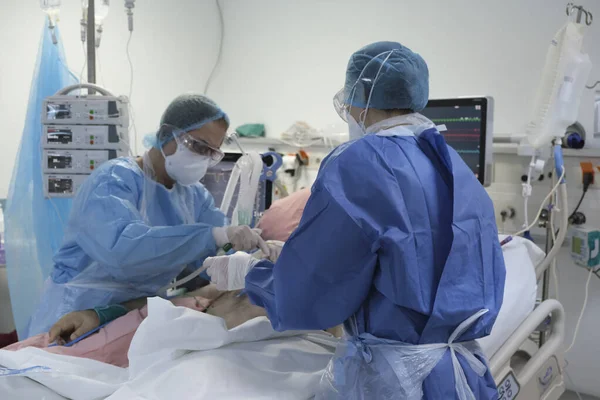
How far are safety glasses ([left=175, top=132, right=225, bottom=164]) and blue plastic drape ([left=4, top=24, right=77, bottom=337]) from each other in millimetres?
995

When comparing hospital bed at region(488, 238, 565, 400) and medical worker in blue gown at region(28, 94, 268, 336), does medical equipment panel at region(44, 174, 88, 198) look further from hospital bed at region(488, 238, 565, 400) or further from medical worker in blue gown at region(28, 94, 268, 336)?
hospital bed at region(488, 238, 565, 400)

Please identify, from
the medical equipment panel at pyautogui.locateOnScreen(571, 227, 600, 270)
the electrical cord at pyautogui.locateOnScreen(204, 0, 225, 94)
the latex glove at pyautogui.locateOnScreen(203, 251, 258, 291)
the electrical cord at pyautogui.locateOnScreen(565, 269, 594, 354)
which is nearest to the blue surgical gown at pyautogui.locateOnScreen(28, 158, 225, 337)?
the latex glove at pyautogui.locateOnScreen(203, 251, 258, 291)

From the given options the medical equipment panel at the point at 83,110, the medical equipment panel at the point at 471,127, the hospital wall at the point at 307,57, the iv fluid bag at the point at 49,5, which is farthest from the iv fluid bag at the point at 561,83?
the iv fluid bag at the point at 49,5

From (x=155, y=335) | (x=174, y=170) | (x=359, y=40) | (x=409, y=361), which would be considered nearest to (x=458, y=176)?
(x=409, y=361)

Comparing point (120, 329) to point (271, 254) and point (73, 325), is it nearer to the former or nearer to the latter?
point (73, 325)

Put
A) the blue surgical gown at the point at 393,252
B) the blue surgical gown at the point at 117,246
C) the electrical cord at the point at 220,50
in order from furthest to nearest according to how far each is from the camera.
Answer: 1. the electrical cord at the point at 220,50
2. the blue surgical gown at the point at 117,246
3. the blue surgical gown at the point at 393,252

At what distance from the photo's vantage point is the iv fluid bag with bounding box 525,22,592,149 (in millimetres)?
2270

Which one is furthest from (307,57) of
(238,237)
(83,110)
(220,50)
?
(238,237)

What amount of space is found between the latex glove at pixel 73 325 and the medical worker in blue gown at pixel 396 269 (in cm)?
74

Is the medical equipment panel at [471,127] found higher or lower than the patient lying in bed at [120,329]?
higher

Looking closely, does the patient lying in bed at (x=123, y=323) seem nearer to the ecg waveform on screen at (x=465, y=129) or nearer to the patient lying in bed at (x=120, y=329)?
the patient lying in bed at (x=120, y=329)

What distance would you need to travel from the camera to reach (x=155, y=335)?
1304mm

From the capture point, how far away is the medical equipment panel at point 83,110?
7.39 feet

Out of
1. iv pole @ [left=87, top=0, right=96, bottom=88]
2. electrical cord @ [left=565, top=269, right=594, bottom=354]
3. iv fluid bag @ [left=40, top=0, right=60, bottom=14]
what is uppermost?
iv fluid bag @ [left=40, top=0, right=60, bottom=14]
